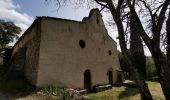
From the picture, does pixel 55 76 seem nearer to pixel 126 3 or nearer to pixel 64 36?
pixel 64 36

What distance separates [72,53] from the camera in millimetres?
18438

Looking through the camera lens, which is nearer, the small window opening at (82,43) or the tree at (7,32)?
the small window opening at (82,43)

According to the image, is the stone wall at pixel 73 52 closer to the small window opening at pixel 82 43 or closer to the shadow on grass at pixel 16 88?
the small window opening at pixel 82 43

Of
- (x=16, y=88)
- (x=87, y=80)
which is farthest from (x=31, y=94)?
(x=87, y=80)

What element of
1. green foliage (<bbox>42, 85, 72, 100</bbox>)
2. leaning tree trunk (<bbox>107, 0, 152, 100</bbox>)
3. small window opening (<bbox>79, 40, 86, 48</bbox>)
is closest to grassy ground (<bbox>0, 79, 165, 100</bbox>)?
green foliage (<bbox>42, 85, 72, 100</bbox>)

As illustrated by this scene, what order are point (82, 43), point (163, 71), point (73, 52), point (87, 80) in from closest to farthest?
point (163, 71), point (73, 52), point (87, 80), point (82, 43)

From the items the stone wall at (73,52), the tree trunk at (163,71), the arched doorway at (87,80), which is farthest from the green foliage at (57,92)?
the tree trunk at (163,71)

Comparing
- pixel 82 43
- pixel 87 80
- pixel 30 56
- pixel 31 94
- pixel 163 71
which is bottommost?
pixel 31 94

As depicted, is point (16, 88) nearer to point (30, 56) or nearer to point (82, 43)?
point (30, 56)

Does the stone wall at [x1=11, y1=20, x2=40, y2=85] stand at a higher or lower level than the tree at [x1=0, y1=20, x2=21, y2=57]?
lower

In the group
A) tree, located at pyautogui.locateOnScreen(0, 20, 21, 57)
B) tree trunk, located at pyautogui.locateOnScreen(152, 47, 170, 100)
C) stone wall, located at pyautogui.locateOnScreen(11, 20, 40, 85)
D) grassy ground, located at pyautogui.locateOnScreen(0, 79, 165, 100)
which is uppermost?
tree, located at pyautogui.locateOnScreen(0, 20, 21, 57)

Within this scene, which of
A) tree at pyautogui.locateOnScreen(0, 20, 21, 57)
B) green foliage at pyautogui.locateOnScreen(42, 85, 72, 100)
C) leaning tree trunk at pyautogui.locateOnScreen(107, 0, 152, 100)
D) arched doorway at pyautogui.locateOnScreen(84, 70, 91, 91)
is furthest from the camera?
tree at pyautogui.locateOnScreen(0, 20, 21, 57)

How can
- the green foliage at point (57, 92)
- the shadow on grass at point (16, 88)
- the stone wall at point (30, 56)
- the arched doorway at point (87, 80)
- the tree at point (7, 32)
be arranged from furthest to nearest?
the tree at point (7, 32) → the arched doorway at point (87, 80) → the stone wall at point (30, 56) → the shadow on grass at point (16, 88) → the green foliage at point (57, 92)

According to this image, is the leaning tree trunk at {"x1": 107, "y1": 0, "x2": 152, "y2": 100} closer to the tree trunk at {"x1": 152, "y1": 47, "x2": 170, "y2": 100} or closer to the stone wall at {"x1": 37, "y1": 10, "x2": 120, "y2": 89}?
the tree trunk at {"x1": 152, "y1": 47, "x2": 170, "y2": 100}
